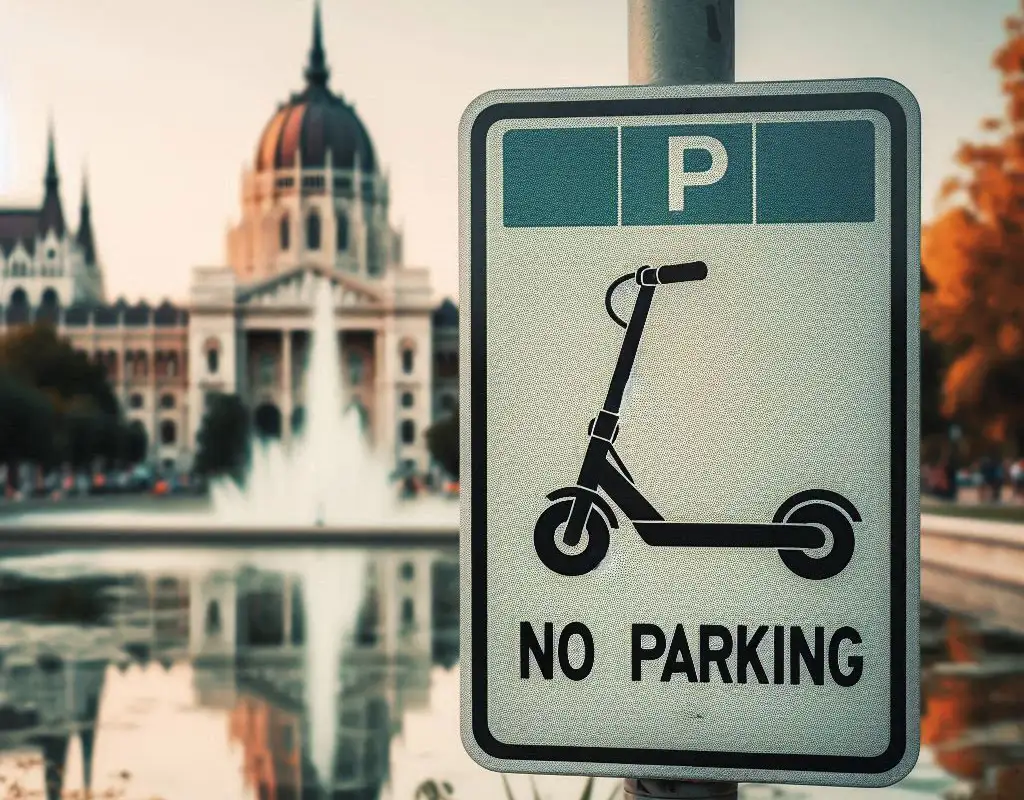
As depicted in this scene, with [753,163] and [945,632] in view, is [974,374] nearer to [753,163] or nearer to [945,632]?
[945,632]

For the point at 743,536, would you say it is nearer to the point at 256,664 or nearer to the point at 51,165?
the point at 256,664

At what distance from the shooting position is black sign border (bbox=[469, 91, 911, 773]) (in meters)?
1.64

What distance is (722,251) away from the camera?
1668 millimetres

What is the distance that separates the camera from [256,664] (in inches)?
571

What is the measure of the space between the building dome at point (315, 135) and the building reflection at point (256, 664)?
11198 centimetres

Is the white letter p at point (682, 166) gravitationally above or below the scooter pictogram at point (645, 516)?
above

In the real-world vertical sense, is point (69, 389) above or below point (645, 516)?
below

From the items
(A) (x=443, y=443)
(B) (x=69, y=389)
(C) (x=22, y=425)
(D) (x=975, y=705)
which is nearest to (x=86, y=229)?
(B) (x=69, y=389)

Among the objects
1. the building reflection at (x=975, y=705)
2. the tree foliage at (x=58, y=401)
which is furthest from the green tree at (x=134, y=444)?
the building reflection at (x=975, y=705)

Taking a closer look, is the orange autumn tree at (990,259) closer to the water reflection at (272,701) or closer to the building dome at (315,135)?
the water reflection at (272,701)

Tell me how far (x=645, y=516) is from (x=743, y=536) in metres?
0.11

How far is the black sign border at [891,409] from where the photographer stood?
164 centimetres

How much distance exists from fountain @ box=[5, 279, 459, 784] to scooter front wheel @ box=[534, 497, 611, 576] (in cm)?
816

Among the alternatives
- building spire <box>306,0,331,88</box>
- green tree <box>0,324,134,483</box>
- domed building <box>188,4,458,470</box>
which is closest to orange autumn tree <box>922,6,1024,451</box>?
green tree <box>0,324,134,483</box>
